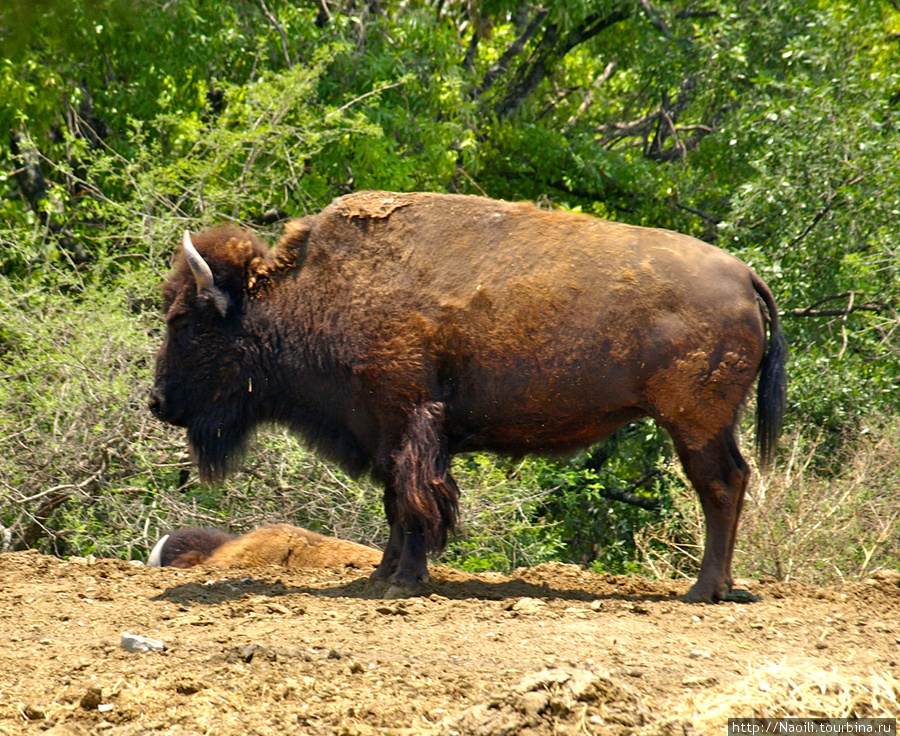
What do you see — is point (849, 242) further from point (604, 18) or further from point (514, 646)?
point (514, 646)

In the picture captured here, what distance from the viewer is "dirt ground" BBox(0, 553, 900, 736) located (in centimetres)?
367

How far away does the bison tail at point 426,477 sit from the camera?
240 inches

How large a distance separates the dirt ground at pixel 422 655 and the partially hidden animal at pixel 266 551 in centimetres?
38

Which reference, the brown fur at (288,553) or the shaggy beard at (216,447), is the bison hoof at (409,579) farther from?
the shaggy beard at (216,447)

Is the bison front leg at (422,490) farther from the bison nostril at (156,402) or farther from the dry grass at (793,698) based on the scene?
the dry grass at (793,698)

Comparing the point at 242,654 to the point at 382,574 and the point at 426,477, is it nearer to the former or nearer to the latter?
the point at 426,477

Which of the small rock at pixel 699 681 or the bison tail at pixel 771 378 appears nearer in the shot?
the small rock at pixel 699 681

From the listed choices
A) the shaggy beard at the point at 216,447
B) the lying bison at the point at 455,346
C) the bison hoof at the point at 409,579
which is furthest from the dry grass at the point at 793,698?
the shaggy beard at the point at 216,447

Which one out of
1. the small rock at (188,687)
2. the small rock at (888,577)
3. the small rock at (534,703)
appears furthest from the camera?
the small rock at (888,577)

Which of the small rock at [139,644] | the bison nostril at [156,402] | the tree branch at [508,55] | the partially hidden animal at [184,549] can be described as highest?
the tree branch at [508,55]

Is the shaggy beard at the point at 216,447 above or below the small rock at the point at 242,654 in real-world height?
above

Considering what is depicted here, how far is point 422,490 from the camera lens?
240 inches

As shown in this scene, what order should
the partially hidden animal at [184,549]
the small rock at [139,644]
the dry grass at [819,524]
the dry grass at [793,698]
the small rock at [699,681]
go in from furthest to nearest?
the dry grass at [819,524] → the partially hidden animal at [184,549] → the small rock at [139,644] → the small rock at [699,681] → the dry grass at [793,698]

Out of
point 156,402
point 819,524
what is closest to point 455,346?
point 156,402
